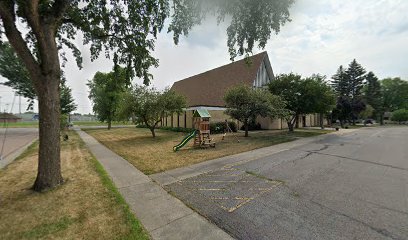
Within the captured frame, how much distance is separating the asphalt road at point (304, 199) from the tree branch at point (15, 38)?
4787 millimetres

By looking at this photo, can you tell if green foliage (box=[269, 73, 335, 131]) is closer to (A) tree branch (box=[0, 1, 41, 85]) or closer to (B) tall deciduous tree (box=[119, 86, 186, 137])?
(B) tall deciduous tree (box=[119, 86, 186, 137])

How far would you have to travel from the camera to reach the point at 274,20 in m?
6.09


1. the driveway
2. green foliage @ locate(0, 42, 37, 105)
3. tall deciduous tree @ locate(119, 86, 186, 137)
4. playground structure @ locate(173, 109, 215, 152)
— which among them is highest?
green foliage @ locate(0, 42, 37, 105)

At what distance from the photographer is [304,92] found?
67.9ft

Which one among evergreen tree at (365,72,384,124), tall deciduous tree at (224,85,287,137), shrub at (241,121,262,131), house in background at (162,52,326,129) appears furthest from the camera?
evergreen tree at (365,72,384,124)

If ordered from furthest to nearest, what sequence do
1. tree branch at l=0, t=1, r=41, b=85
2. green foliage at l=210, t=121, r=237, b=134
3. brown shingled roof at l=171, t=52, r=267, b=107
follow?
brown shingled roof at l=171, t=52, r=267, b=107 → green foliage at l=210, t=121, r=237, b=134 → tree branch at l=0, t=1, r=41, b=85

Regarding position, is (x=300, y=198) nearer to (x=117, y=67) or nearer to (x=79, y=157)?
(x=117, y=67)

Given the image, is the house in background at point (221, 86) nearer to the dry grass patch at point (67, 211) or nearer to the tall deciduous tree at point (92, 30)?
the tall deciduous tree at point (92, 30)

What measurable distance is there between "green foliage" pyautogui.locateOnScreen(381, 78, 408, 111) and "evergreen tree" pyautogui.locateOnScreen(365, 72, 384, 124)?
6.07 m

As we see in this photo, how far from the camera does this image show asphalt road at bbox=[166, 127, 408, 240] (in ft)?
11.8

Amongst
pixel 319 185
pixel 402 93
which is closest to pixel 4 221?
pixel 319 185

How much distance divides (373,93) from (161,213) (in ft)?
252

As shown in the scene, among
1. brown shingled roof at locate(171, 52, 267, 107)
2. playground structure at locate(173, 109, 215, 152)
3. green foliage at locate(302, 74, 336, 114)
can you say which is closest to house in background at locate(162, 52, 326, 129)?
brown shingled roof at locate(171, 52, 267, 107)

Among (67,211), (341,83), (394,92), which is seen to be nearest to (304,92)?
(67,211)
